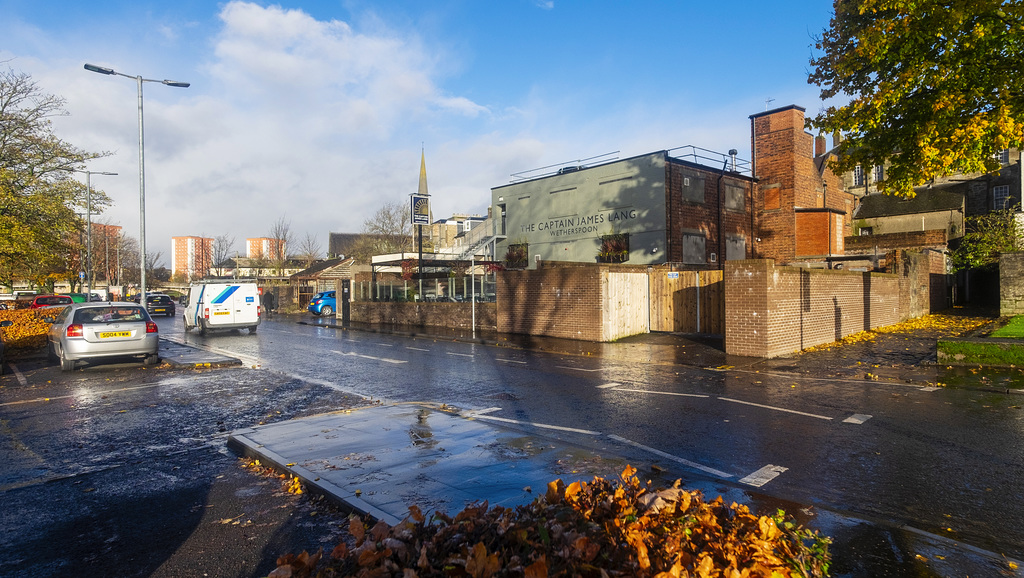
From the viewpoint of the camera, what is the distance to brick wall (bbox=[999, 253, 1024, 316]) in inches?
722

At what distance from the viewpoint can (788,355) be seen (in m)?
14.1

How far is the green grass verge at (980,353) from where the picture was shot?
36.2 ft

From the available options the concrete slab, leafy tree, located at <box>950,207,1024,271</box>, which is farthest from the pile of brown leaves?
leafy tree, located at <box>950,207,1024,271</box>

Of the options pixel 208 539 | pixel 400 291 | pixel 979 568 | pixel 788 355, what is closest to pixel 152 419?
pixel 208 539

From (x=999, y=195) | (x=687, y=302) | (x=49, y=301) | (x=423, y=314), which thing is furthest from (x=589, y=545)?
(x=999, y=195)

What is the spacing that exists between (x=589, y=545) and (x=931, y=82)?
14.4 meters

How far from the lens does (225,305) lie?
2259cm

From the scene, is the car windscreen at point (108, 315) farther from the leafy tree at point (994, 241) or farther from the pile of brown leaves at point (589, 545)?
the leafy tree at point (994, 241)

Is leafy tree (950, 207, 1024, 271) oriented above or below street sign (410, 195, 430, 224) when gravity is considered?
below

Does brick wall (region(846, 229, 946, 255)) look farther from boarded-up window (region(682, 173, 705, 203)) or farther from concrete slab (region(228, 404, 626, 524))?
concrete slab (region(228, 404, 626, 524))

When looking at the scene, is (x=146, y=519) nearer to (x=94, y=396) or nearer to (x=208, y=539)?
(x=208, y=539)

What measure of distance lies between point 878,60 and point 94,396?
1765 cm

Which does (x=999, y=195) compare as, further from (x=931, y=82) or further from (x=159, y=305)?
(x=159, y=305)

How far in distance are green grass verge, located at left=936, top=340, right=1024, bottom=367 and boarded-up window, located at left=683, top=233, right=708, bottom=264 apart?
54.6ft
